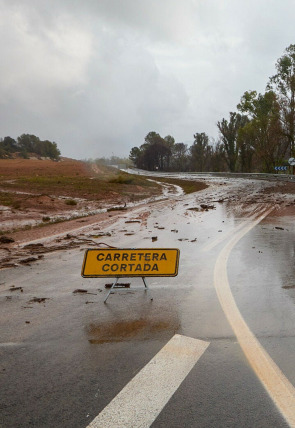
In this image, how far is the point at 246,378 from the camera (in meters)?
3.27

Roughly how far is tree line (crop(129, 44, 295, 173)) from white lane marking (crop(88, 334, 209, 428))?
158 feet

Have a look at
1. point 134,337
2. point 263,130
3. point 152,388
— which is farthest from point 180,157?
point 152,388

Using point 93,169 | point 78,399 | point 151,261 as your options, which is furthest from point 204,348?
point 93,169

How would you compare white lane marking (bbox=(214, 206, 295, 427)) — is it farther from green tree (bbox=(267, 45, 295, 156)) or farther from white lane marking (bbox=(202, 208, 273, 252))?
green tree (bbox=(267, 45, 295, 156))

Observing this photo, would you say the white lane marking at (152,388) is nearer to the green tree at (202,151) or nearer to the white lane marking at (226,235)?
the white lane marking at (226,235)

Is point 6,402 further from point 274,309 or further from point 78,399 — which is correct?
point 274,309

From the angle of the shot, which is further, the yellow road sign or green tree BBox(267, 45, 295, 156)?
green tree BBox(267, 45, 295, 156)

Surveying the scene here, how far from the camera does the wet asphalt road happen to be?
9.40 feet

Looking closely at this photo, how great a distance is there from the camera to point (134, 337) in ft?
13.8

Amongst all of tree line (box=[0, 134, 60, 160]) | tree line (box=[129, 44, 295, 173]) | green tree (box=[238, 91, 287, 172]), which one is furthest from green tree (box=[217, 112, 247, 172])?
tree line (box=[0, 134, 60, 160])

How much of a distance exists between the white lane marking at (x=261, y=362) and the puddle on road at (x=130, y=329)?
698mm

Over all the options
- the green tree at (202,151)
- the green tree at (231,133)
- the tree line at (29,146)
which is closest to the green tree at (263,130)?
the green tree at (231,133)

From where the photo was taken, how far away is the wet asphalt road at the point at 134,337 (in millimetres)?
2865

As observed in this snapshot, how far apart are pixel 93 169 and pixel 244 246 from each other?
50470 millimetres
